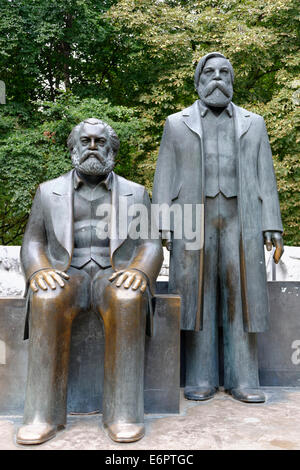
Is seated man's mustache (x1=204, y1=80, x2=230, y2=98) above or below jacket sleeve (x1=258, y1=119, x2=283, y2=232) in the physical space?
above

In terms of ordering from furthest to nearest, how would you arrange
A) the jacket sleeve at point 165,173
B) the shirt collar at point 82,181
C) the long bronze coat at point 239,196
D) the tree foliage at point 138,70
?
1. the tree foliage at point 138,70
2. the jacket sleeve at point 165,173
3. the long bronze coat at point 239,196
4. the shirt collar at point 82,181

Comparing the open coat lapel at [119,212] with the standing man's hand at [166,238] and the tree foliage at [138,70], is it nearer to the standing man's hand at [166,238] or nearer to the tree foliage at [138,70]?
the standing man's hand at [166,238]

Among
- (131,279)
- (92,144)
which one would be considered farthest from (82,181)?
(131,279)

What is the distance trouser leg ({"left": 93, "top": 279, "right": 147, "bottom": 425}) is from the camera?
9.92ft

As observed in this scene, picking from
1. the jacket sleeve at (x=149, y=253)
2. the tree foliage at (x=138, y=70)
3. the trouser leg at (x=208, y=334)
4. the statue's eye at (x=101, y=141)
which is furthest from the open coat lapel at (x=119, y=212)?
the tree foliage at (x=138, y=70)

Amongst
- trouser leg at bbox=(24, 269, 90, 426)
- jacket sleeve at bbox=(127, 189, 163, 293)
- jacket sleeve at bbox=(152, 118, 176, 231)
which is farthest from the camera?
jacket sleeve at bbox=(152, 118, 176, 231)

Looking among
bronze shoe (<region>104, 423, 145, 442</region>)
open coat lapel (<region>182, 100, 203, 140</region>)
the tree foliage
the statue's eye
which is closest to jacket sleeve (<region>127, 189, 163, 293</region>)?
the statue's eye

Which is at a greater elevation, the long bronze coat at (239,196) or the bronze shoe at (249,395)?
the long bronze coat at (239,196)

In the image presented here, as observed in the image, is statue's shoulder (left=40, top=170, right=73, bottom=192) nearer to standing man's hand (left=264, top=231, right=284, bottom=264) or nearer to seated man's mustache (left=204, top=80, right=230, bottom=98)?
seated man's mustache (left=204, top=80, right=230, bottom=98)

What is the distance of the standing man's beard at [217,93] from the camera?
395 cm

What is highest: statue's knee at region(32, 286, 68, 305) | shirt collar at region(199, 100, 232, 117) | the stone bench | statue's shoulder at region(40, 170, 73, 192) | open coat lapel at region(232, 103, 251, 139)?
shirt collar at region(199, 100, 232, 117)

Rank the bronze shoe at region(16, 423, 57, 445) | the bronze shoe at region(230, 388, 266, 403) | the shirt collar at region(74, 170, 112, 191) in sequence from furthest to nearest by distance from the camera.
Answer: the bronze shoe at region(230, 388, 266, 403) < the shirt collar at region(74, 170, 112, 191) < the bronze shoe at region(16, 423, 57, 445)

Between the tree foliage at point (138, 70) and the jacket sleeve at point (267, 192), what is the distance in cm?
737

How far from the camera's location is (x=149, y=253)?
3506 mm
